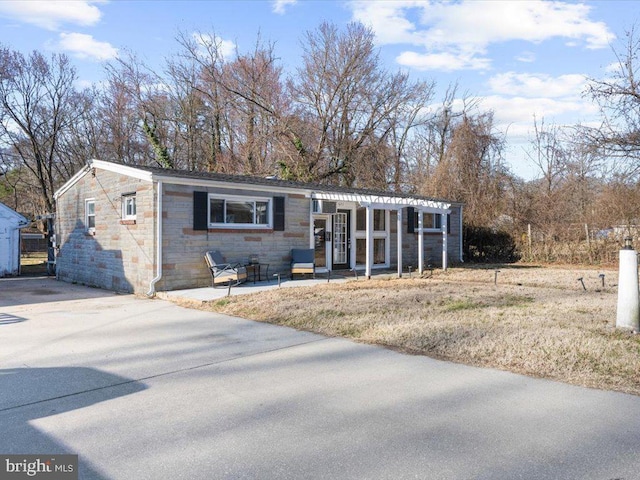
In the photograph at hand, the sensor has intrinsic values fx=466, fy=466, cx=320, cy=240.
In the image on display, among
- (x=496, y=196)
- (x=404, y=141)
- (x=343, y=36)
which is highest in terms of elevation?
(x=343, y=36)

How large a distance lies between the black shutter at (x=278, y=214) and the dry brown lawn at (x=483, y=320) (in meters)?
2.86

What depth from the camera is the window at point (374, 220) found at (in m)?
16.2

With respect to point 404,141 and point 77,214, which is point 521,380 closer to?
point 77,214

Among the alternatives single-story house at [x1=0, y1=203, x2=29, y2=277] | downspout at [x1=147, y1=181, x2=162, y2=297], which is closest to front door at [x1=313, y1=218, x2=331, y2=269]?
downspout at [x1=147, y1=181, x2=162, y2=297]

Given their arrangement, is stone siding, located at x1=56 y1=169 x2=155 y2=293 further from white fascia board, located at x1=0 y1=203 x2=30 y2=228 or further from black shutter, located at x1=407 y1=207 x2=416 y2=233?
black shutter, located at x1=407 y1=207 x2=416 y2=233

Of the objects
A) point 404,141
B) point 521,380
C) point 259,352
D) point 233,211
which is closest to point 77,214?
point 233,211

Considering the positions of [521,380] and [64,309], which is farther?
[64,309]

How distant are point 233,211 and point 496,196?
14685mm

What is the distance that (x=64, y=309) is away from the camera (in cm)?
934

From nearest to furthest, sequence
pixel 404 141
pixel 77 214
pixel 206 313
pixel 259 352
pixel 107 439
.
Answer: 1. pixel 107 439
2. pixel 259 352
3. pixel 206 313
4. pixel 77 214
5. pixel 404 141

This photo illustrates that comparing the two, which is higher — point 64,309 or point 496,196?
point 496,196

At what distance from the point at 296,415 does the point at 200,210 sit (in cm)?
878

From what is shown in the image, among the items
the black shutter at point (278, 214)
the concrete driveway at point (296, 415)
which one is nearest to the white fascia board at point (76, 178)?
the black shutter at point (278, 214)

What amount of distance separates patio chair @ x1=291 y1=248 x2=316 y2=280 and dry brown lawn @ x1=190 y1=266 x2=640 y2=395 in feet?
6.50
